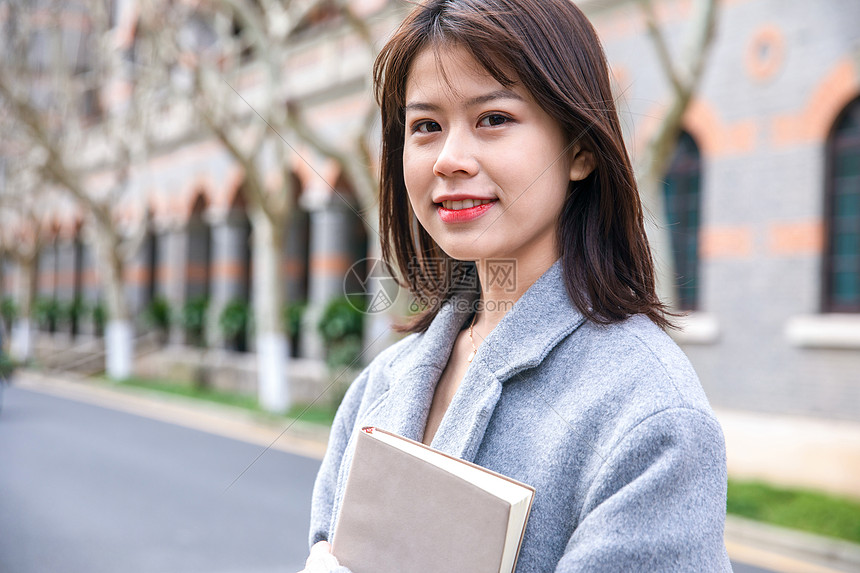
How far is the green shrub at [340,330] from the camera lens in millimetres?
12534

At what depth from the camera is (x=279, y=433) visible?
31.2ft

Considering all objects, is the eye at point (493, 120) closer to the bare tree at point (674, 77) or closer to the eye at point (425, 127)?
the eye at point (425, 127)

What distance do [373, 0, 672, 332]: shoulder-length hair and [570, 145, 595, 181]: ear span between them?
2 cm

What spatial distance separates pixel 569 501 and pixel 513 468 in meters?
0.10

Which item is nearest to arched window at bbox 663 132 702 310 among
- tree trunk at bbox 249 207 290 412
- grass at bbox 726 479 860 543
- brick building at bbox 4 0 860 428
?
brick building at bbox 4 0 860 428

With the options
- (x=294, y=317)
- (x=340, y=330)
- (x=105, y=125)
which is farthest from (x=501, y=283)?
(x=105, y=125)

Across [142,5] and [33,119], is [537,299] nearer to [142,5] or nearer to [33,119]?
[142,5]

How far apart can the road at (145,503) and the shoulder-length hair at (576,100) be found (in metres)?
4.37

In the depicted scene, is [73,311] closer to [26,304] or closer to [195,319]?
[26,304]

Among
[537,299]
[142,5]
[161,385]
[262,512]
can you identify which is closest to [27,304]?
[161,385]

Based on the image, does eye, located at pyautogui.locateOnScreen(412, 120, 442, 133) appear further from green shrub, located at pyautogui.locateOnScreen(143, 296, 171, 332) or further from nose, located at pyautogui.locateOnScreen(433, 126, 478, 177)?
green shrub, located at pyautogui.locateOnScreen(143, 296, 171, 332)

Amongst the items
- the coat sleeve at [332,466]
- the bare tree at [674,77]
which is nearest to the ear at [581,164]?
the coat sleeve at [332,466]

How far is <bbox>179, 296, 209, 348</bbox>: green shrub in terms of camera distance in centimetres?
1784

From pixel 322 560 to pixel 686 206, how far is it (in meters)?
8.76
